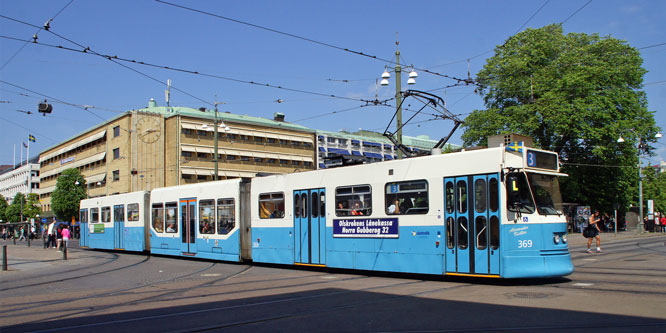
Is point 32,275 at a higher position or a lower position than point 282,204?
lower

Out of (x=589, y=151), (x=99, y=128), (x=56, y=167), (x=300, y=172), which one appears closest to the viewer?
(x=300, y=172)

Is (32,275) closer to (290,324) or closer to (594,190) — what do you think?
(290,324)

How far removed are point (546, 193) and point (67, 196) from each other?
2606 inches

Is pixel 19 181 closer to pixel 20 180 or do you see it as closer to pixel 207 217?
pixel 20 180

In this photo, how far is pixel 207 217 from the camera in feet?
67.1

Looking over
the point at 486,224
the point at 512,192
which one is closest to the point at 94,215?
the point at 486,224

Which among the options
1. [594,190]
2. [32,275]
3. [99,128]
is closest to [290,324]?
[32,275]

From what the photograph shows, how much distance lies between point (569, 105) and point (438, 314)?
3204cm

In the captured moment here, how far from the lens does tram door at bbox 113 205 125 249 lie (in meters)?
27.2

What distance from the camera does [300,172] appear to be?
16672mm

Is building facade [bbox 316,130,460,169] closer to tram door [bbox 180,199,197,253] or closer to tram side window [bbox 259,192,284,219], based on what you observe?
tram door [bbox 180,199,197,253]

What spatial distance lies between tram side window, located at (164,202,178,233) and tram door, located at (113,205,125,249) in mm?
5147

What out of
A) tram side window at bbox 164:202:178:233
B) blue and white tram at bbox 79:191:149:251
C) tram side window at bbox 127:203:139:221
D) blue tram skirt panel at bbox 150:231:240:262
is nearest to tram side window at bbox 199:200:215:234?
blue tram skirt panel at bbox 150:231:240:262

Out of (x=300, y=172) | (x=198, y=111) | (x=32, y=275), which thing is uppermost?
(x=198, y=111)
